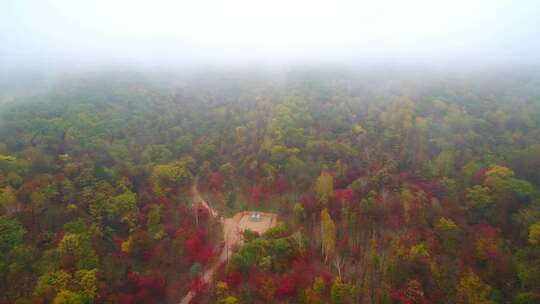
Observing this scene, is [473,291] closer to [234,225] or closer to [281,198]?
[281,198]

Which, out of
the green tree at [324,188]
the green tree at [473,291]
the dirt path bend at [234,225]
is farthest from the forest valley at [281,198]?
the dirt path bend at [234,225]

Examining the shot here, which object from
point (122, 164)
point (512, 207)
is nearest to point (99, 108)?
point (122, 164)

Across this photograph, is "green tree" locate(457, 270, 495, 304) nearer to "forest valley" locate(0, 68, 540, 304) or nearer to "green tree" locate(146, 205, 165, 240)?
"forest valley" locate(0, 68, 540, 304)

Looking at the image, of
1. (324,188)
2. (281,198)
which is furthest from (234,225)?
(324,188)

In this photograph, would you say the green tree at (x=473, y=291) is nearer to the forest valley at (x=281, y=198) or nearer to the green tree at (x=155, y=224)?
the forest valley at (x=281, y=198)

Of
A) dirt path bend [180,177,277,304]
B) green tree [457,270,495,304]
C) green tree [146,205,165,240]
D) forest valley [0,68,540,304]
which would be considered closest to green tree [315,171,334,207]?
forest valley [0,68,540,304]

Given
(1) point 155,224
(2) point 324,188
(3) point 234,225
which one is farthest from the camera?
(3) point 234,225
